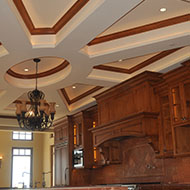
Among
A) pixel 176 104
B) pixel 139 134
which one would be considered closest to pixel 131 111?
pixel 139 134

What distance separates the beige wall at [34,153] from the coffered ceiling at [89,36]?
331 inches

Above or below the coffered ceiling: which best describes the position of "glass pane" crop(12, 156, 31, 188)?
below

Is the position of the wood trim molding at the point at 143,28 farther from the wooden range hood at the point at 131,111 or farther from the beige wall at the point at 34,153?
the beige wall at the point at 34,153

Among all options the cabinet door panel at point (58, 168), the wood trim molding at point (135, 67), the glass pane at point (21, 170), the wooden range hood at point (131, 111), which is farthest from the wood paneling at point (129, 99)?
the glass pane at point (21, 170)

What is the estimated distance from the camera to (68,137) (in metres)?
8.66

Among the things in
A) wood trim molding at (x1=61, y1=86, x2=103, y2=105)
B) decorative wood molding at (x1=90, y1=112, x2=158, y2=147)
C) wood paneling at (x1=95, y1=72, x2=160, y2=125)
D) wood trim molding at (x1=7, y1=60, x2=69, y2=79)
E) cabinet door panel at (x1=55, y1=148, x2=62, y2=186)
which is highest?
wood trim molding at (x1=7, y1=60, x2=69, y2=79)

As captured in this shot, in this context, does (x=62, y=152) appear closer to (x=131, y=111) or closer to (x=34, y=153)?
(x=131, y=111)

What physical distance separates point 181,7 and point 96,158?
4564 mm

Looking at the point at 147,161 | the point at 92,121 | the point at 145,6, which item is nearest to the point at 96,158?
the point at 92,121

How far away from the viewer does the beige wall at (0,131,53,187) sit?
14.4 metres

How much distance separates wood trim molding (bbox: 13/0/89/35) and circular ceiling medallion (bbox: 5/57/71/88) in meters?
1.48

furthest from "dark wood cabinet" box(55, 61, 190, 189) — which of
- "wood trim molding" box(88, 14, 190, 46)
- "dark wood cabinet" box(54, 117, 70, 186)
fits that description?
"wood trim molding" box(88, 14, 190, 46)

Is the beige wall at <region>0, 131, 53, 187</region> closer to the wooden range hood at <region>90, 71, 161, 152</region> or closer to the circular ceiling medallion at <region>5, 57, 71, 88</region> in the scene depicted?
the circular ceiling medallion at <region>5, 57, 71, 88</region>

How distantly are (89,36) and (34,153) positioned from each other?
11639 mm
